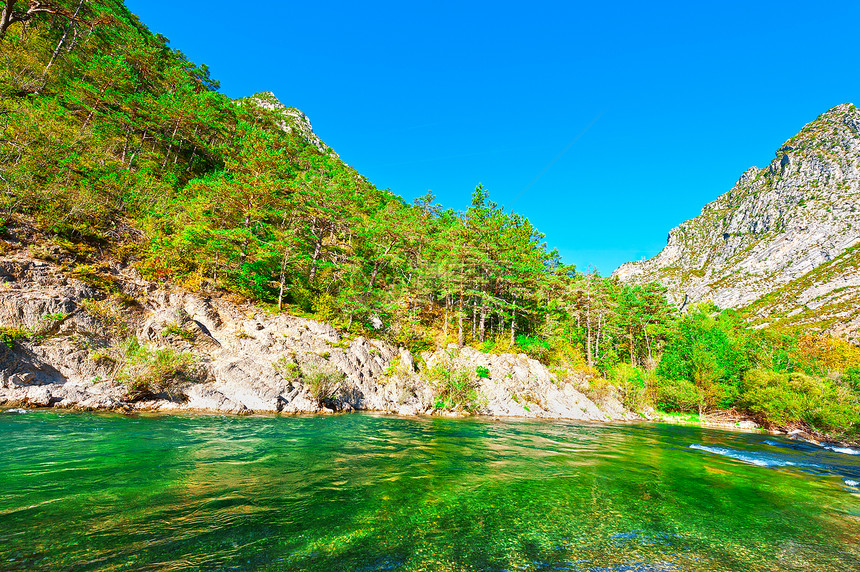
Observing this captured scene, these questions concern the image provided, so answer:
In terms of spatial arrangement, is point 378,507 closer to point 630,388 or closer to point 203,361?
point 203,361

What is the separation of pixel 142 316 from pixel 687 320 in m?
64.5

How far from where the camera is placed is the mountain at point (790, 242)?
96.9 meters

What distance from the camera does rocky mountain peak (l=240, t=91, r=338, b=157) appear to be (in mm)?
68125

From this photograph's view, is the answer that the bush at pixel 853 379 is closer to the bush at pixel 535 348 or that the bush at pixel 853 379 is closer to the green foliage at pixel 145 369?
the bush at pixel 535 348

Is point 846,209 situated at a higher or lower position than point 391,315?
higher

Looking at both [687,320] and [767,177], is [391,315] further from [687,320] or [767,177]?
[767,177]

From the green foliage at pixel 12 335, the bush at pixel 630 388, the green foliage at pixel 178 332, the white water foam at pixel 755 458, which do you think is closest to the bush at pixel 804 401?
the bush at pixel 630 388

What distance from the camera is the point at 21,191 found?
1817 centimetres

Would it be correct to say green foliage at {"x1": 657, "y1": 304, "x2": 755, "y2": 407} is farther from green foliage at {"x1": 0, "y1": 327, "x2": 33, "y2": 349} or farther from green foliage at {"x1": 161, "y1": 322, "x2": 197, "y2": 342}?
green foliage at {"x1": 0, "y1": 327, "x2": 33, "y2": 349}

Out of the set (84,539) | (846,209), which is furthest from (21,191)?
(846,209)

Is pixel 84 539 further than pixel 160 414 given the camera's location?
No

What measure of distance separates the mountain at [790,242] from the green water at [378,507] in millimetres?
104268

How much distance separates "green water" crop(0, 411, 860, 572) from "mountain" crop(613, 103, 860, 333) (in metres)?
104

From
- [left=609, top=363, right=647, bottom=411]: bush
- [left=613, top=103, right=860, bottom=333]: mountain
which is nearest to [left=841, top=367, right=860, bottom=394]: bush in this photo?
[left=609, top=363, right=647, bottom=411]: bush
